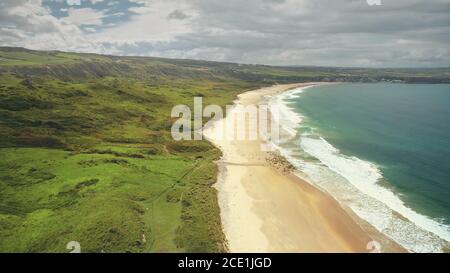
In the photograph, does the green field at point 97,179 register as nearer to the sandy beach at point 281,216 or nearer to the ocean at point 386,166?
the sandy beach at point 281,216

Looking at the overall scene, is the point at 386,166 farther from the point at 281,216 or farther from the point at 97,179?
the point at 97,179

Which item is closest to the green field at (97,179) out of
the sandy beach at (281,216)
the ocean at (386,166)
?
the sandy beach at (281,216)

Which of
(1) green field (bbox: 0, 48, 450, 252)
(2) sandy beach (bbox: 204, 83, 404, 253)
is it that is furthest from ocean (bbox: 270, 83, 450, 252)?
(1) green field (bbox: 0, 48, 450, 252)

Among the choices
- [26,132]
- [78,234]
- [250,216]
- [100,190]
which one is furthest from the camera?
[26,132]

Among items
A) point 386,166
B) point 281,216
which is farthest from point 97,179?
point 386,166
